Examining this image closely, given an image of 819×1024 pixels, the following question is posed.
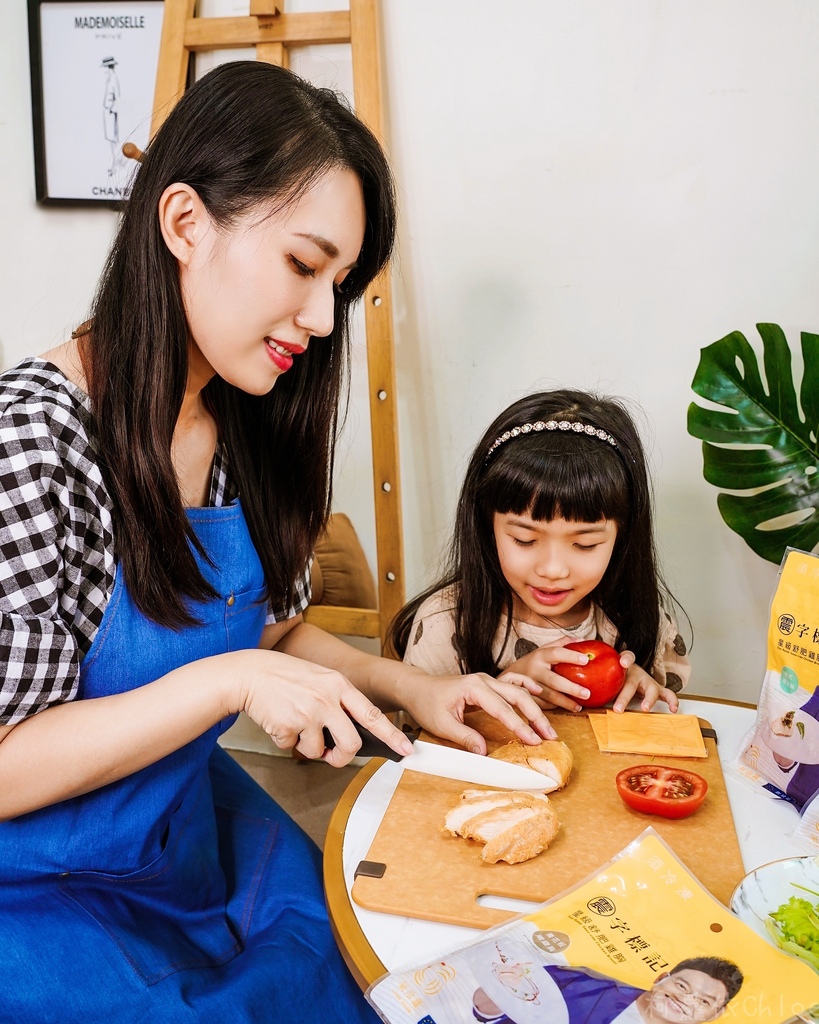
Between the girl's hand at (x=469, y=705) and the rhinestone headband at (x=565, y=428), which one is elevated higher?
the rhinestone headband at (x=565, y=428)

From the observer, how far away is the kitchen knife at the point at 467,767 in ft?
3.67

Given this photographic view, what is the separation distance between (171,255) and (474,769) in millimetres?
755

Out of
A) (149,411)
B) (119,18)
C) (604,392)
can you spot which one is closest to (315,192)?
(149,411)

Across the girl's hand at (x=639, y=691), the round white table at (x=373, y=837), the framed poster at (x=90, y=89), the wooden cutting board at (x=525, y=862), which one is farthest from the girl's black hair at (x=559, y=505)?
the framed poster at (x=90, y=89)

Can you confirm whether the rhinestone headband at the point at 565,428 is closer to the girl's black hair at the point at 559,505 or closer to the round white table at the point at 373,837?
the girl's black hair at the point at 559,505

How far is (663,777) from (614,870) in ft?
0.79

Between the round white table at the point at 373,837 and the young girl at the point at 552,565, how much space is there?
23 centimetres

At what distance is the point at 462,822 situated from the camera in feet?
3.41

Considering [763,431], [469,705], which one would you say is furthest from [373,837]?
[763,431]

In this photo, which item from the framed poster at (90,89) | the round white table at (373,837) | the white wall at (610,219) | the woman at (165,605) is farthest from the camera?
the framed poster at (90,89)

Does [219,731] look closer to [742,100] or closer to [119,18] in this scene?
[742,100]

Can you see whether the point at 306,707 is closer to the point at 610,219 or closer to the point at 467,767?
the point at 467,767

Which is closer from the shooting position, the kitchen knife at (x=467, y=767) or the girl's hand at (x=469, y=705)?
the kitchen knife at (x=467, y=767)

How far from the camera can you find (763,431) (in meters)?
1.78
